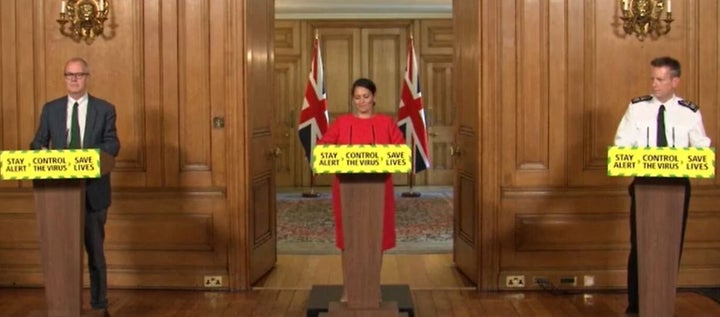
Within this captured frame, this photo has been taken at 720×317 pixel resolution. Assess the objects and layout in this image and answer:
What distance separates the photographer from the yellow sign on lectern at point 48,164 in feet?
13.2

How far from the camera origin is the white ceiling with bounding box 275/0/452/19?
11703mm

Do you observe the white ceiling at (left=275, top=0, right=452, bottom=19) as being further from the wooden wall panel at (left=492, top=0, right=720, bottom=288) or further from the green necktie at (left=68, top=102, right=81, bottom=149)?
the green necktie at (left=68, top=102, right=81, bottom=149)

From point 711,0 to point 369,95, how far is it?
2.58 meters

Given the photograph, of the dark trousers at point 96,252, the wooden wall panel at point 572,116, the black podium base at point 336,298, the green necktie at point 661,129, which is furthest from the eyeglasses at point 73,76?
the green necktie at point 661,129

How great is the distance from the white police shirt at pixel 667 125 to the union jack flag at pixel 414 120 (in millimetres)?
4090

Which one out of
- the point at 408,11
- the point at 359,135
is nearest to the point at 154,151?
the point at 359,135

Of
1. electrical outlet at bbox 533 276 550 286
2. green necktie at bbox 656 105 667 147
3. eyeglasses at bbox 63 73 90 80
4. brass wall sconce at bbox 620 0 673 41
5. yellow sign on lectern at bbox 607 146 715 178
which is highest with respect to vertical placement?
brass wall sconce at bbox 620 0 673 41

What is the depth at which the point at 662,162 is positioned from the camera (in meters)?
3.96

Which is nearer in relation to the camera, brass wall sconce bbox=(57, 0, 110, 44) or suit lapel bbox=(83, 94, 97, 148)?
suit lapel bbox=(83, 94, 97, 148)

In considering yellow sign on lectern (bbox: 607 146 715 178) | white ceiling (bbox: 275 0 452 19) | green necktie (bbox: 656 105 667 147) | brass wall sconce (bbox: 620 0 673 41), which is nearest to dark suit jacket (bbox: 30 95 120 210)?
yellow sign on lectern (bbox: 607 146 715 178)

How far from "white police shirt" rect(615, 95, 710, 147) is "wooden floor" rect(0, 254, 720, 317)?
1.15 metres

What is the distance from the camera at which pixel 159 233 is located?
5734 mm

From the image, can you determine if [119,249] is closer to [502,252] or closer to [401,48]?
[502,252]

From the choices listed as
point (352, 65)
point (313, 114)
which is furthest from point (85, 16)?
point (352, 65)
